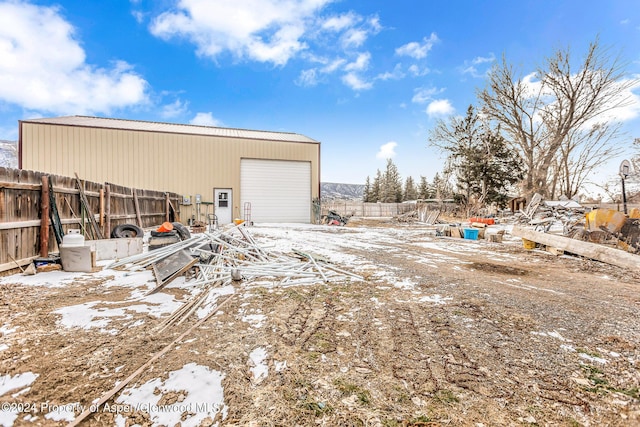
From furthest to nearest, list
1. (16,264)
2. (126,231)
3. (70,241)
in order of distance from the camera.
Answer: (126,231) < (70,241) < (16,264)

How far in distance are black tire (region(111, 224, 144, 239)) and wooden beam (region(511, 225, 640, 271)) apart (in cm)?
1036

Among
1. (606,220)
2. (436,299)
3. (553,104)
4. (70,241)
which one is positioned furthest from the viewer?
(553,104)

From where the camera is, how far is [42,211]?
465 centimetres

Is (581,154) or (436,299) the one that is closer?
(436,299)

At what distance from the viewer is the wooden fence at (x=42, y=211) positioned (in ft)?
13.2

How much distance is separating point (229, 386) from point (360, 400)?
0.82 metres

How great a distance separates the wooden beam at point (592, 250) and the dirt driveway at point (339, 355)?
227 cm

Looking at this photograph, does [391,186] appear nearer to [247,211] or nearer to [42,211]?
[247,211]

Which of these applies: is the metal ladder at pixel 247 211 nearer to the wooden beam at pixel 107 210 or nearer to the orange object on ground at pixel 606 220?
the wooden beam at pixel 107 210

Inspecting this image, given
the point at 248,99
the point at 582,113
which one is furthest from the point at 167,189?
the point at 582,113

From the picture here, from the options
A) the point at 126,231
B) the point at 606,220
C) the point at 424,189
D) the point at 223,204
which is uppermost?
the point at 424,189

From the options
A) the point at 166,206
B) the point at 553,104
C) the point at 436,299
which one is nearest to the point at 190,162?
the point at 166,206

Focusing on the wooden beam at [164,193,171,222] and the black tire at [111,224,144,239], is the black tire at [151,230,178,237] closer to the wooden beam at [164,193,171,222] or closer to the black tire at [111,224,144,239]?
the black tire at [111,224,144,239]

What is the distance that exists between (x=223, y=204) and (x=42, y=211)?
11.7 metres
